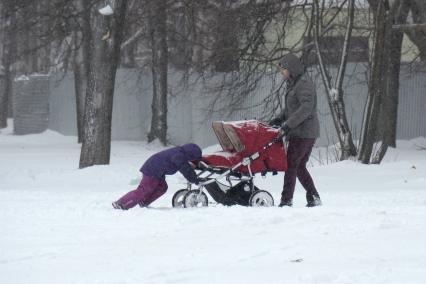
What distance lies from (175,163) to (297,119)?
1.40 meters

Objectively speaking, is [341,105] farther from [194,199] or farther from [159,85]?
[159,85]

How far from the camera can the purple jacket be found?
7.94 meters

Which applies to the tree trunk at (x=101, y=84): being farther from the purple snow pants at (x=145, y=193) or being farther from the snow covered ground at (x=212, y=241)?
the purple snow pants at (x=145, y=193)

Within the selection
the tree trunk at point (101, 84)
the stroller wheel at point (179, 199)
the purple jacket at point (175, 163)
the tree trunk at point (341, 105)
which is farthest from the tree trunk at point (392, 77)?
the purple jacket at point (175, 163)

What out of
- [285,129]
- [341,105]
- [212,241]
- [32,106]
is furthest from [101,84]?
[32,106]

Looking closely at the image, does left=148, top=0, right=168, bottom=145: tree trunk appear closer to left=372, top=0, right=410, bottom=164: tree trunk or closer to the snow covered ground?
left=372, top=0, right=410, bottom=164: tree trunk

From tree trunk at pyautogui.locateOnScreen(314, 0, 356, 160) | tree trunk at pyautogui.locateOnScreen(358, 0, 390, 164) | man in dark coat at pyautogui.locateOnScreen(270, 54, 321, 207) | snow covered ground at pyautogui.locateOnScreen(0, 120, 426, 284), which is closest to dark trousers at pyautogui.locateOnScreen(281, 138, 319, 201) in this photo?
man in dark coat at pyautogui.locateOnScreen(270, 54, 321, 207)

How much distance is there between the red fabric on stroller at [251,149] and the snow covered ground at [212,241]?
616 mm

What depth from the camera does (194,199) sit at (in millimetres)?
8023

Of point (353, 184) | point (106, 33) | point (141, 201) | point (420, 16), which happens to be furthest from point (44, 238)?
point (420, 16)

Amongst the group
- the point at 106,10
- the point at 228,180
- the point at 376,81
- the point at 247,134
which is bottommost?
the point at 228,180

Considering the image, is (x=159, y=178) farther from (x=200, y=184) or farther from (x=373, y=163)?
(x=373, y=163)

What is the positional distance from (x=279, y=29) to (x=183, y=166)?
404 inches

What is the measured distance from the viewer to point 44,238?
6.48 metres
